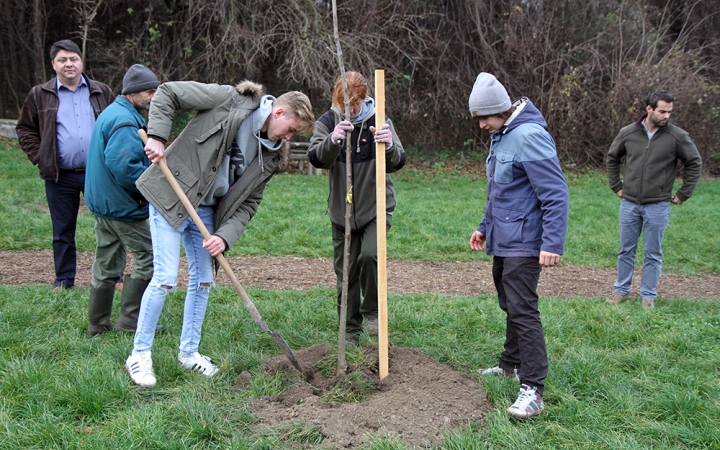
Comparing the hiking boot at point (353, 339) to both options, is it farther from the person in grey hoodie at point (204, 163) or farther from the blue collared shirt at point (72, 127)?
the blue collared shirt at point (72, 127)

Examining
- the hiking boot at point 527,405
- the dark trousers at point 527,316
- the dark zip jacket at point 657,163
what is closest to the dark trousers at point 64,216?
the dark trousers at point 527,316

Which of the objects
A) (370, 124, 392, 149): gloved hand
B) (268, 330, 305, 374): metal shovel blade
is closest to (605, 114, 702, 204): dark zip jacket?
(370, 124, 392, 149): gloved hand

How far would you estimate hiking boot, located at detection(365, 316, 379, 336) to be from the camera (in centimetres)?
487

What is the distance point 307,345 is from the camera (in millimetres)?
4602

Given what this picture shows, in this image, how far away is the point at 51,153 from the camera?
560cm

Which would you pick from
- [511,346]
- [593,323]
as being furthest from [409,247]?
[511,346]

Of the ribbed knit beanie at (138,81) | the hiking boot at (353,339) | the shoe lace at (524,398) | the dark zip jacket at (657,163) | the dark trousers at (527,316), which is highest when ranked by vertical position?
the ribbed knit beanie at (138,81)

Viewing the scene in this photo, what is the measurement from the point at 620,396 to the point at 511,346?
2.38ft

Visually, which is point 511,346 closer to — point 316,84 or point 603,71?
point 316,84

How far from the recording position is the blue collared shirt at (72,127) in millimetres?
5664

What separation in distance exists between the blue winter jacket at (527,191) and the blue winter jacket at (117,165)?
2668 millimetres

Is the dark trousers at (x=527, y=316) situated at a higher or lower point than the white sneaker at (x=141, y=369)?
higher

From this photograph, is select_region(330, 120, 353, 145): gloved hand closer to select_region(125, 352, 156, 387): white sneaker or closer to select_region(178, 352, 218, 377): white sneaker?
select_region(178, 352, 218, 377): white sneaker

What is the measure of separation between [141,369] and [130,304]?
1.09m
